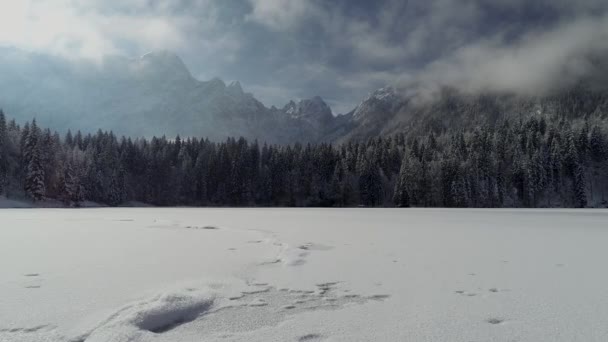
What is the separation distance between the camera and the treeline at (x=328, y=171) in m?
71.9

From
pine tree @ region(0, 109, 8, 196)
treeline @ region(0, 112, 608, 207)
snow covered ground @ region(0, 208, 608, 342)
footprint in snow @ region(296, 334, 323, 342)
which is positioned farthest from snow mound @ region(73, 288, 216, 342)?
treeline @ region(0, 112, 608, 207)

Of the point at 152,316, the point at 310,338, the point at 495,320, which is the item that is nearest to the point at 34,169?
the point at 152,316

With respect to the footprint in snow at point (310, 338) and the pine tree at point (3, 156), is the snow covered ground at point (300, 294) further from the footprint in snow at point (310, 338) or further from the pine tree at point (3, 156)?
the pine tree at point (3, 156)

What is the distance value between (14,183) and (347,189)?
69681 millimetres

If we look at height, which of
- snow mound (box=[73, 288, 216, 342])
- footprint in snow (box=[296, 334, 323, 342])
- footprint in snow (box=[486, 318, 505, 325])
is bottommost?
footprint in snow (box=[486, 318, 505, 325])

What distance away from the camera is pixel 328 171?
93.1 m

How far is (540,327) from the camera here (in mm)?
3754

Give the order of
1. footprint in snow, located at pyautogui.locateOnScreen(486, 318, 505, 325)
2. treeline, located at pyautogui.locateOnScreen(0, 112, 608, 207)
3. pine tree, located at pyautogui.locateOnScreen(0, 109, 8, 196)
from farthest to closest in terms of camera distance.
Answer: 1. treeline, located at pyautogui.locateOnScreen(0, 112, 608, 207)
2. pine tree, located at pyautogui.locateOnScreen(0, 109, 8, 196)
3. footprint in snow, located at pyautogui.locateOnScreen(486, 318, 505, 325)

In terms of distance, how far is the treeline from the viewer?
71938mm

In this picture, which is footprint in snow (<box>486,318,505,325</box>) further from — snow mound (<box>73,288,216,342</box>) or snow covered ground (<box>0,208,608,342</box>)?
snow mound (<box>73,288,216,342</box>)

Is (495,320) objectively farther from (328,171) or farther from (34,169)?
(328,171)

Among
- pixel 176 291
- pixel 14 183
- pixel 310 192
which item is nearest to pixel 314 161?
pixel 310 192

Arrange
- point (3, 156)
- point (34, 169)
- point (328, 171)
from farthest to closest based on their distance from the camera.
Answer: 1. point (328, 171)
2. point (34, 169)
3. point (3, 156)

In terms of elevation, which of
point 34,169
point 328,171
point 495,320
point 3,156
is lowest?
point 495,320
